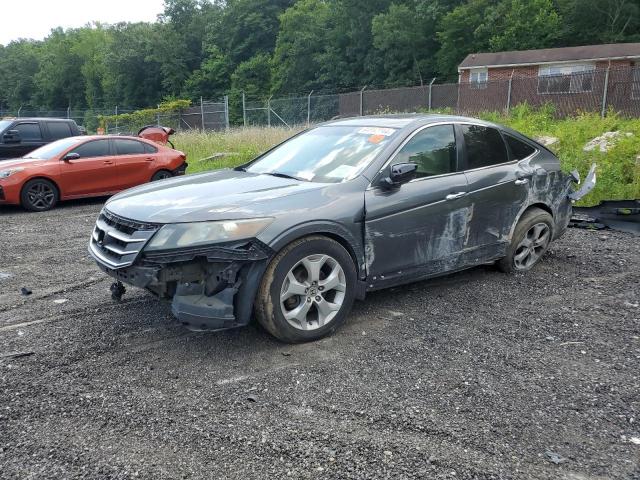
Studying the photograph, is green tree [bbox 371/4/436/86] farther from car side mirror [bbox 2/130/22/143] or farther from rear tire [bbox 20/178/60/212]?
rear tire [bbox 20/178/60/212]

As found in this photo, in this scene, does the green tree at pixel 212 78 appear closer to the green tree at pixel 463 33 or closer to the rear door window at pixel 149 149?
the green tree at pixel 463 33

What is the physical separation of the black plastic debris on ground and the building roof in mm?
27148

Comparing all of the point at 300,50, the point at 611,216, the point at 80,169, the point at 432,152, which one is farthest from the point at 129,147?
the point at 300,50

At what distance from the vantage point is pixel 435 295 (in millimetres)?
5195

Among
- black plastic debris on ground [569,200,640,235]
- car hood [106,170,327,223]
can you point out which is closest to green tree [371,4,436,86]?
black plastic debris on ground [569,200,640,235]

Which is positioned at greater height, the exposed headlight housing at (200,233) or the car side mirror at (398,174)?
the car side mirror at (398,174)

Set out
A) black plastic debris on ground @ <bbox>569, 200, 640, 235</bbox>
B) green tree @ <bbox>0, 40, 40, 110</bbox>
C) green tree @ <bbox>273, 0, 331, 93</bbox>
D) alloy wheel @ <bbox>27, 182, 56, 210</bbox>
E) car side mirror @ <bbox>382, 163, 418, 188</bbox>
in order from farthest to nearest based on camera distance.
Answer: green tree @ <bbox>0, 40, 40, 110</bbox>, green tree @ <bbox>273, 0, 331, 93</bbox>, alloy wheel @ <bbox>27, 182, 56, 210</bbox>, black plastic debris on ground @ <bbox>569, 200, 640, 235</bbox>, car side mirror @ <bbox>382, 163, 418, 188</bbox>

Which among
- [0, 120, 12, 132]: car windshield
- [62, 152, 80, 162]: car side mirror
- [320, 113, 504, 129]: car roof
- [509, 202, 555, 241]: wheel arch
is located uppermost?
[320, 113, 504, 129]: car roof

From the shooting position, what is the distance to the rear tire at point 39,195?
32.9 ft

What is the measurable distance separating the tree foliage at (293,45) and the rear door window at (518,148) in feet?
126

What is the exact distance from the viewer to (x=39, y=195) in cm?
1018

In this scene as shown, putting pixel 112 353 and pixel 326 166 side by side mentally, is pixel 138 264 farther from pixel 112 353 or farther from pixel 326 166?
pixel 326 166

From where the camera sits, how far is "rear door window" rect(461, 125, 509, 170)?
17.1 ft

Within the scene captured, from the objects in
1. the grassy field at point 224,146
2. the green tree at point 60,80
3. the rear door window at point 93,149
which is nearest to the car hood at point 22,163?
the rear door window at point 93,149
